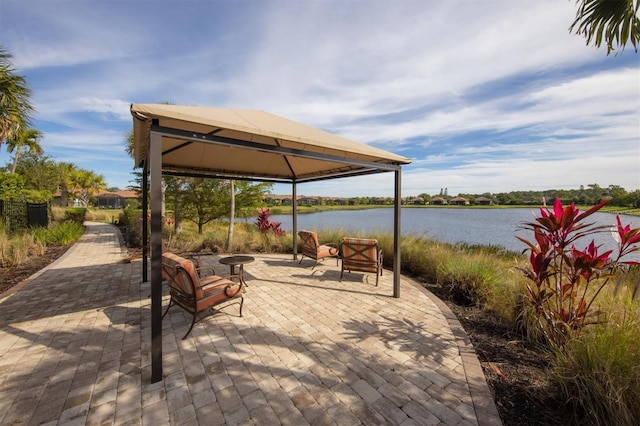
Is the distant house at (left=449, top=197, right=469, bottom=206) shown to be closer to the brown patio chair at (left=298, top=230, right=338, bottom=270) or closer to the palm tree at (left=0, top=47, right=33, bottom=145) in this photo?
the brown patio chair at (left=298, top=230, right=338, bottom=270)

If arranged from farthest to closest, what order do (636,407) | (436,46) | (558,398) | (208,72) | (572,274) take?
(208,72) < (436,46) < (572,274) < (558,398) < (636,407)

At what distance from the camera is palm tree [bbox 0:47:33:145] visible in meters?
7.02

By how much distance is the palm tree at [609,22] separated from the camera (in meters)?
2.97

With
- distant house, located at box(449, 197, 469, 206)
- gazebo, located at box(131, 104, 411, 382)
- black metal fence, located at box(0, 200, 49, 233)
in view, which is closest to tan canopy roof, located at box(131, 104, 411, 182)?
gazebo, located at box(131, 104, 411, 382)

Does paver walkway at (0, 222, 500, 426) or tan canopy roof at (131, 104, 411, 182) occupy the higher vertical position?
tan canopy roof at (131, 104, 411, 182)

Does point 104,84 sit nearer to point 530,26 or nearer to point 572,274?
point 530,26

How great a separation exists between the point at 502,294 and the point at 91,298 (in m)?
6.83

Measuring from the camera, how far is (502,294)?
157 inches

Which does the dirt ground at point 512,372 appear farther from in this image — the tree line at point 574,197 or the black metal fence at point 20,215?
the black metal fence at point 20,215

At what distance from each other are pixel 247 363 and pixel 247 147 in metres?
2.39

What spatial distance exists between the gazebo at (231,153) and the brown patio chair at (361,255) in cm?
62

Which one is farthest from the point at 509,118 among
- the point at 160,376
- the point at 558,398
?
the point at 160,376

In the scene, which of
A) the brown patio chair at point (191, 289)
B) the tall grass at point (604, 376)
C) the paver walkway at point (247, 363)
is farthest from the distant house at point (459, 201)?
the brown patio chair at point (191, 289)

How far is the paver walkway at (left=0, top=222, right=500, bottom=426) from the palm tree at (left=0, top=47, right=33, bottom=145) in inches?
258
